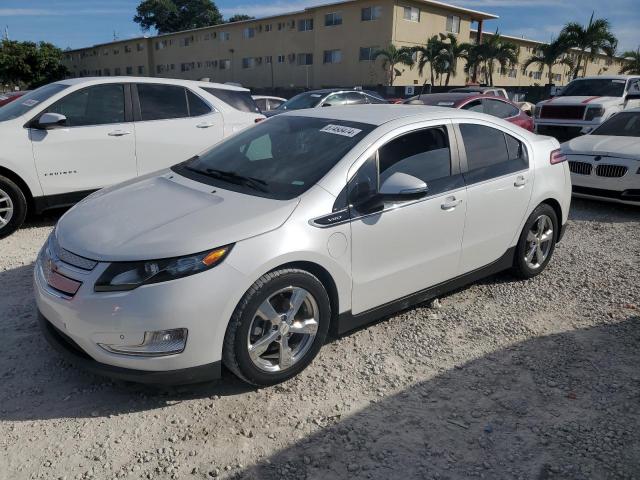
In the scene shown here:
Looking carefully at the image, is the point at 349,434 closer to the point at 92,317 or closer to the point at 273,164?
the point at 92,317

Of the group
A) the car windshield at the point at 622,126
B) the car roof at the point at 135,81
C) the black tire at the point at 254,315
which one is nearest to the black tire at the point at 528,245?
the black tire at the point at 254,315

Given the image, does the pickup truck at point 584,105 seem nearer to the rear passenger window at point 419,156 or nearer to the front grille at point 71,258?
the rear passenger window at point 419,156

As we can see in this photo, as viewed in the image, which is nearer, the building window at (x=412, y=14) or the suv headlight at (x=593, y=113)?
the suv headlight at (x=593, y=113)

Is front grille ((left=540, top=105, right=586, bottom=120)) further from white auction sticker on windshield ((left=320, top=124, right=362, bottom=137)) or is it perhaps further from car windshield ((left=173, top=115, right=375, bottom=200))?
white auction sticker on windshield ((left=320, top=124, right=362, bottom=137))

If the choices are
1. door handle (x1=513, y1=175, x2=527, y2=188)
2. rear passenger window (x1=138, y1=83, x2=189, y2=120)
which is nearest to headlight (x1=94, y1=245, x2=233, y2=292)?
door handle (x1=513, y1=175, x2=527, y2=188)

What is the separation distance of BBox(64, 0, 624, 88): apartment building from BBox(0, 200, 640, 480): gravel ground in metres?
34.0

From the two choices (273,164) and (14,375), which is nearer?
(14,375)

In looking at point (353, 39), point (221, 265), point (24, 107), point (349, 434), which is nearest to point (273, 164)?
point (221, 265)

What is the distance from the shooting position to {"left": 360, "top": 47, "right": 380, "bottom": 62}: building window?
3541cm

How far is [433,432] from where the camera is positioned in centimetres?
279

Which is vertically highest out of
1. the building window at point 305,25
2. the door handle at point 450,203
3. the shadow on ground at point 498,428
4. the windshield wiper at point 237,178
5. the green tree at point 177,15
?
the green tree at point 177,15

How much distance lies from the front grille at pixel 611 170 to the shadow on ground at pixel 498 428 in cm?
440

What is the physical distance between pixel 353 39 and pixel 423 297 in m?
35.8

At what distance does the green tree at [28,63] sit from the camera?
160 feet
